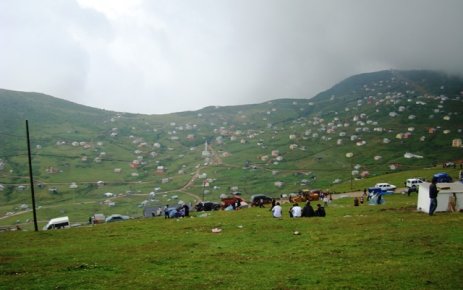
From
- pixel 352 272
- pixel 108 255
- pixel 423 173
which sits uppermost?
pixel 352 272

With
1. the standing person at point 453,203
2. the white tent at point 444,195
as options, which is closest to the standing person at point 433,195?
the white tent at point 444,195

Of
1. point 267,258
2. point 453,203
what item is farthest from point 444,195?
point 267,258

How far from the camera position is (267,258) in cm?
2717

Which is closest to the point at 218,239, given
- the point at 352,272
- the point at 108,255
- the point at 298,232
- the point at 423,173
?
the point at 298,232

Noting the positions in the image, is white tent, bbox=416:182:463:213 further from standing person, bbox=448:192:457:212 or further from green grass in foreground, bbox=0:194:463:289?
green grass in foreground, bbox=0:194:463:289

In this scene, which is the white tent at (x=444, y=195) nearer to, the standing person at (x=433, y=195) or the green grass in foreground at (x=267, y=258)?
the green grass in foreground at (x=267, y=258)

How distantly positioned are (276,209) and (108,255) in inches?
929

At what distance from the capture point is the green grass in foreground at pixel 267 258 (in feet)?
68.4

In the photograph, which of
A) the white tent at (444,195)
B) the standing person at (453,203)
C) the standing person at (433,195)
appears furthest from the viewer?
the standing person at (453,203)

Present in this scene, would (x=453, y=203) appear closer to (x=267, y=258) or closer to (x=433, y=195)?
(x=433, y=195)

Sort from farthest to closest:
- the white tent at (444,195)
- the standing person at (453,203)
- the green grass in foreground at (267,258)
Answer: the standing person at (453,203)
the white tent at (444,195)
the green grass in foreground at (267,258)

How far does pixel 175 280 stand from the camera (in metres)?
22.7

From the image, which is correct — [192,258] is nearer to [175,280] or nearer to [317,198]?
[175,280]

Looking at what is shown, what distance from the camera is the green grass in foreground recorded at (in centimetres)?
2086
